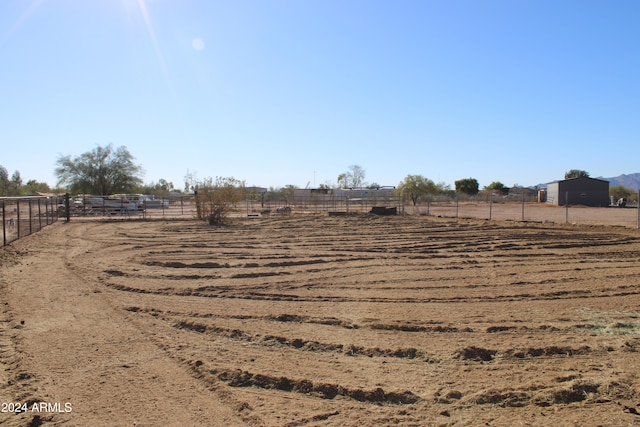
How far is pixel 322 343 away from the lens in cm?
645

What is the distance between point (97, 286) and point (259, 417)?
7.46 metres

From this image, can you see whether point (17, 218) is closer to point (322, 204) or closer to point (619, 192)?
point (322, 204)

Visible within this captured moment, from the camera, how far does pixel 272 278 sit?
37.4 feet

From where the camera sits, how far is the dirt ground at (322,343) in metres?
4.54

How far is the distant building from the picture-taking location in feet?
195

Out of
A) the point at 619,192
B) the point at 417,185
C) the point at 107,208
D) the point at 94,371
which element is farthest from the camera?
the point at 619,192

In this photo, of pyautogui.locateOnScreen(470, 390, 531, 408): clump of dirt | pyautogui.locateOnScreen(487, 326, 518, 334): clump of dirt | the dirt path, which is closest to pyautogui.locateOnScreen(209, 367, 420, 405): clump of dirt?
the dirt path

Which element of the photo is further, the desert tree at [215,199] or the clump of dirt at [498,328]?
the desert tree at [215,199]

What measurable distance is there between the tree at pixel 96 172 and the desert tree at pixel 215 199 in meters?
31.1

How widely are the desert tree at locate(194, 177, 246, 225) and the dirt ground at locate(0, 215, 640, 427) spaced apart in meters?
19.3

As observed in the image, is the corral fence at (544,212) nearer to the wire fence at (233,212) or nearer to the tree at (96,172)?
the wire fence at (233,212)

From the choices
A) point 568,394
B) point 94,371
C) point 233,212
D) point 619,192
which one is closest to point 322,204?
point 233,212

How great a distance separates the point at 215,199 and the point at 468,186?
8278cm

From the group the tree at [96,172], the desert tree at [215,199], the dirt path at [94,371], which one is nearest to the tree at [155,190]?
the tree at [96,172]
